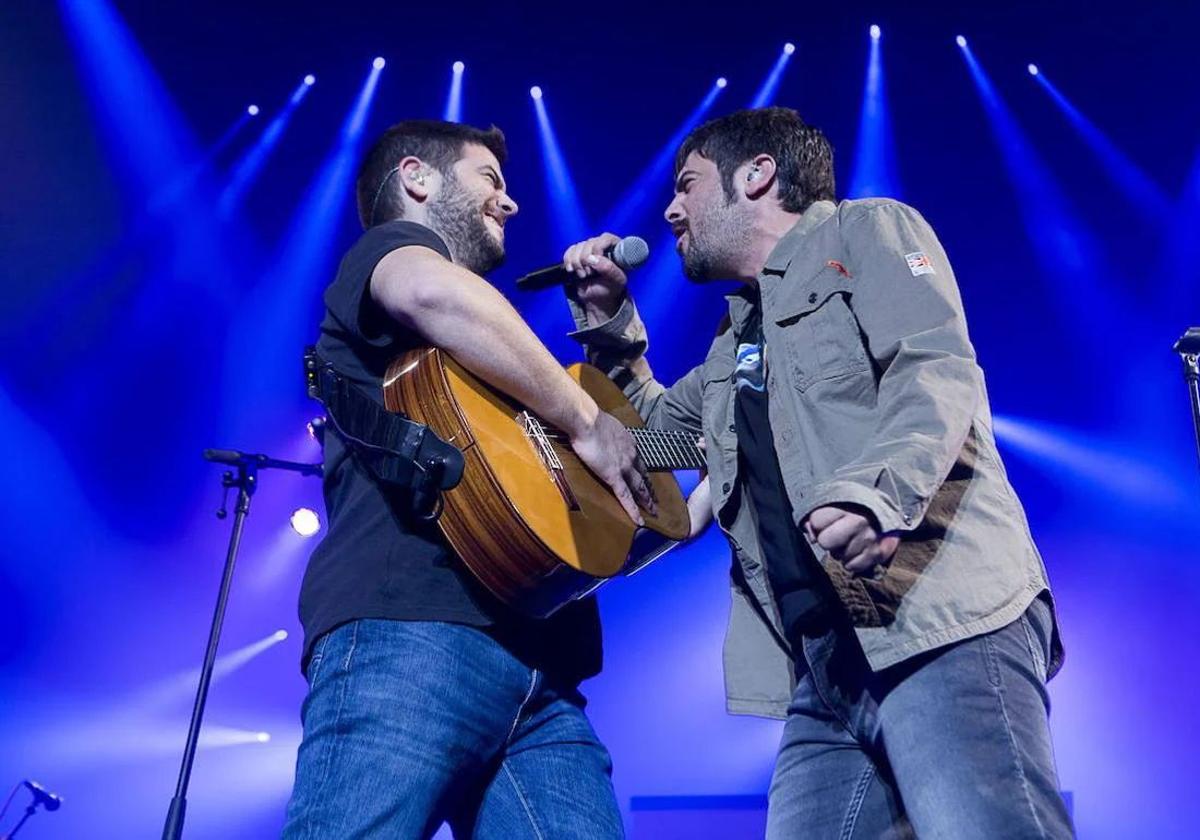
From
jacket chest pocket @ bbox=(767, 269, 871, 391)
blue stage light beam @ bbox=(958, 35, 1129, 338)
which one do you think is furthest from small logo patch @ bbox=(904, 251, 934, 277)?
blue stage light beam @ bbox=(958, 35, 1129, 338)

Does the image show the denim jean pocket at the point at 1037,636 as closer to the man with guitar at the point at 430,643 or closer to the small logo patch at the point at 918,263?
the small logo patch at the point at 918,263

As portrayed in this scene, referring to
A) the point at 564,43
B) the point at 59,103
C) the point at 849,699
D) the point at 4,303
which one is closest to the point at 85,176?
the point at 59,103

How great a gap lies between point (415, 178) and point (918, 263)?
132 centimetres

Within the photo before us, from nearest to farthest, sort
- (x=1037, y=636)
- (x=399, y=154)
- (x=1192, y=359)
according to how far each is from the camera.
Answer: (x=1037, y=636)
(x=399, y=154)
(x=1192, y=359)

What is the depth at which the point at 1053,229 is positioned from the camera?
8.02 metres

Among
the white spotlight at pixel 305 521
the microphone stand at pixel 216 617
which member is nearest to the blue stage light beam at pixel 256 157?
the white spotlight at pixel 305 521

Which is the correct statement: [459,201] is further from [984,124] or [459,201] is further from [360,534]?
[984,124]

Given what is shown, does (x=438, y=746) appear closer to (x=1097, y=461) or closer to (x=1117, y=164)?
(x=1097, y=461)

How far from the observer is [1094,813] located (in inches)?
251

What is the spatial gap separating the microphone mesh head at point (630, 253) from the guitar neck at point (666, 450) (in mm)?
572

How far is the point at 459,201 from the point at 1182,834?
247 inches

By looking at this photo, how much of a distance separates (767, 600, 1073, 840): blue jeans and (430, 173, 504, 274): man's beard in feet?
4.14

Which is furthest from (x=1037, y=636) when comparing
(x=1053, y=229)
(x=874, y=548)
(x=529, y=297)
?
(x=1053, y=229)

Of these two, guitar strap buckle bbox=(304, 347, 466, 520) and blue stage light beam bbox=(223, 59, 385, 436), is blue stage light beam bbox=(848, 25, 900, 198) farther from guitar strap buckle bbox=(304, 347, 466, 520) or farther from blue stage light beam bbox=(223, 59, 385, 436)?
guitar strap buckle bbox=(304, 347, 466, 520)
